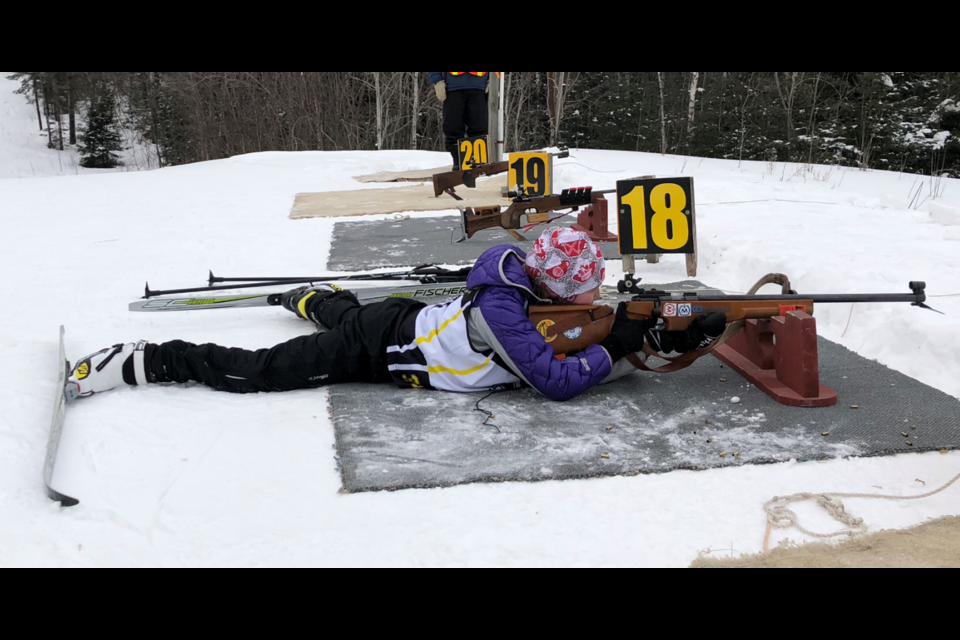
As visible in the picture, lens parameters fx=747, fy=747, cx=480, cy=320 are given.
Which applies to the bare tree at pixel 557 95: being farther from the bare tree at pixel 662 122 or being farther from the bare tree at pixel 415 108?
the bare tree at pixel 415 108

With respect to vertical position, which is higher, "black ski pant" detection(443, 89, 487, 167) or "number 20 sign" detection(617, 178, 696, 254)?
"black ski pant" detection(443, 89, 487, 167)

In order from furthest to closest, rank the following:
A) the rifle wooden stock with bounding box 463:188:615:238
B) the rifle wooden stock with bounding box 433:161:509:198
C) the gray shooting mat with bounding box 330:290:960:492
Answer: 1. the rifle wooden stock with bounding box 433:161:509:198
2. the rifle wooden stock with bounding box 463:188:615:238
3. the gray shooting mat with bounding box 330:290:960:492

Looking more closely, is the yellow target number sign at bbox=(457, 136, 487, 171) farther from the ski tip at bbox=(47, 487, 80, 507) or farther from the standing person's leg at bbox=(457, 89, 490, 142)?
the ski tip at bbox=(47, 487, 80, 507)

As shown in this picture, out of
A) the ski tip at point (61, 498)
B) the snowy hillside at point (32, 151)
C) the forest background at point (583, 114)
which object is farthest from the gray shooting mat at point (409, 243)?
the snowy hillside at point (32, 151)

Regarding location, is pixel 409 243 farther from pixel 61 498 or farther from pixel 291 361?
pixel 61 498

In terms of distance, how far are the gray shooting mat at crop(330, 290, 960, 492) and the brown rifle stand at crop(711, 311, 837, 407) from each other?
47 millimetres

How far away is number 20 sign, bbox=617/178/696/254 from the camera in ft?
13.8

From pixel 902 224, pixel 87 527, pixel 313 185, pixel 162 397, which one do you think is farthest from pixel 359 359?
pixel 313 185

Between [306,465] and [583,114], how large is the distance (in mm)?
21652

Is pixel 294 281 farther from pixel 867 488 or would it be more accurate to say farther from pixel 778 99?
pixel 778 99

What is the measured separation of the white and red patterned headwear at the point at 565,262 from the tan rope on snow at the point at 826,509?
1.12 meters

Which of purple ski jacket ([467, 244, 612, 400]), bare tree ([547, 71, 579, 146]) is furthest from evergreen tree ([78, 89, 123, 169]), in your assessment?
purple ski jacket ([467, 244, 612, 400])

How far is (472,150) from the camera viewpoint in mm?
8219

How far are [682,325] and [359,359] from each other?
1334 millimetres
